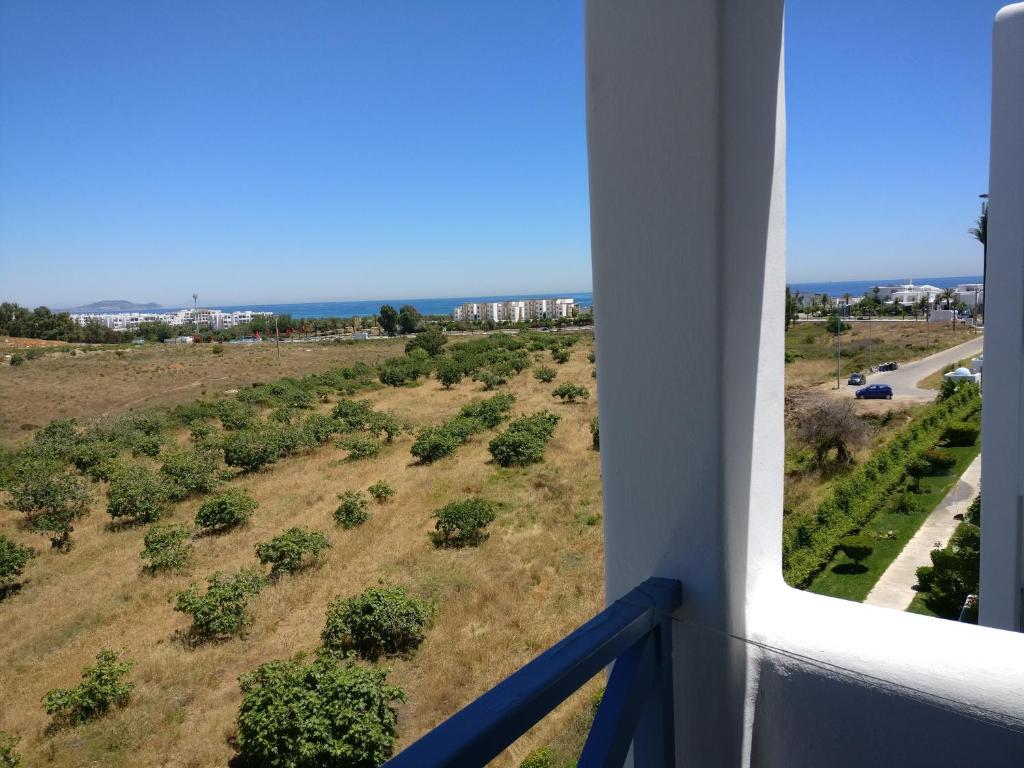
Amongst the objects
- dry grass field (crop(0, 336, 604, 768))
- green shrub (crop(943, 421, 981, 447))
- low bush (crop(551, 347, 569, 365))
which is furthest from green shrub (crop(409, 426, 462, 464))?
low bush (crop(551, 347, 569, 365))

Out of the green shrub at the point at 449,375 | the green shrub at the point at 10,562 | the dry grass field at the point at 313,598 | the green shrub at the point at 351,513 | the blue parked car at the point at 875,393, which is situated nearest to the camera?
the dry grass field at the point at 313,598

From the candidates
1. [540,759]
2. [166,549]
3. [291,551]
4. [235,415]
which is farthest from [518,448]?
[235,415]

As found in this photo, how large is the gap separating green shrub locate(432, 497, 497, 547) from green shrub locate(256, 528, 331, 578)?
171cm

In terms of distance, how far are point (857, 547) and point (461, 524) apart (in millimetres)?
5580

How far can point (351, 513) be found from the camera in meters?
10.1

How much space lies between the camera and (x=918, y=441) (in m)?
13.2

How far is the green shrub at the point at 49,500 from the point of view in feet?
33.8

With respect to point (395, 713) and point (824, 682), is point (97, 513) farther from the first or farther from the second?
point (824, 682)

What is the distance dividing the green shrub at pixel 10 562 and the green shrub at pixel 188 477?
8.55 feet

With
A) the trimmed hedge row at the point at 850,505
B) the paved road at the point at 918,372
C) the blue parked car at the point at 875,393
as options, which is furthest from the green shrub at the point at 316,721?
the paved road at the point at 918,372

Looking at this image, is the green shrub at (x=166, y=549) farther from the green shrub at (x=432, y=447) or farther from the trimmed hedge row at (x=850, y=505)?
the trimmed hedge row at (x=850, y=505)

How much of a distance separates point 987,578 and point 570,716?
4.48 m

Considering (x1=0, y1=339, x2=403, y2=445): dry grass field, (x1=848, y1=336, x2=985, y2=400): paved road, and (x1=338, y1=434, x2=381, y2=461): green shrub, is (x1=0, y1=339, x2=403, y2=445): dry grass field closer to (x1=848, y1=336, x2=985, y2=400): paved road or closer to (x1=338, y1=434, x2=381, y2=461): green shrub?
(x1=338, y1=434, x2=381, y2=461): green shrub

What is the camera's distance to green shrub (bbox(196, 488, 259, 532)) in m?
10.0
